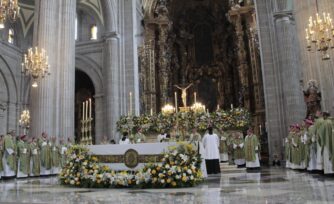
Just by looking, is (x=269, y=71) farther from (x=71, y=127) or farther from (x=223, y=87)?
(x=223, y=87)

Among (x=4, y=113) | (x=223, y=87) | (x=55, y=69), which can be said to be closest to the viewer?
(x=55, y=69)

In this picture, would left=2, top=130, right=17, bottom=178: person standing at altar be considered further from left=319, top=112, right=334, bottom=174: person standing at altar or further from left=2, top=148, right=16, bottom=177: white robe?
left=319, top=112, right=334, bottom=174: person standing at altar

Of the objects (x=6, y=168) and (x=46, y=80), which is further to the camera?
(x=46, y=80)

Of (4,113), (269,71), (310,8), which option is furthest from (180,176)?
(4,113)

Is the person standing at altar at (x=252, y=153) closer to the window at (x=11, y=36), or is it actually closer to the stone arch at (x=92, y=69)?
the stone arch at (x=92, y=69)

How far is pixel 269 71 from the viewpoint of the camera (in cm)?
1795

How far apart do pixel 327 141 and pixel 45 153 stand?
9879mm

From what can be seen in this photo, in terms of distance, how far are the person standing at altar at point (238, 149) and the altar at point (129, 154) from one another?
8609 millimetres

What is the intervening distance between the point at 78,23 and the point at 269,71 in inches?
603

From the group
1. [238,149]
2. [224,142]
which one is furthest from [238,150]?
[224,142]

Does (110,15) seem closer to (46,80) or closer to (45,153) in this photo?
(46,80)

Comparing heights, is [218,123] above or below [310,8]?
below

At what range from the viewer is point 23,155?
1186cm

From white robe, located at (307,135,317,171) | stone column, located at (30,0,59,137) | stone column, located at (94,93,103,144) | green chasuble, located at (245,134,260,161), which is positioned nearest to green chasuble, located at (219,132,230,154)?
green chasuble, located at (245,134,260,161)
